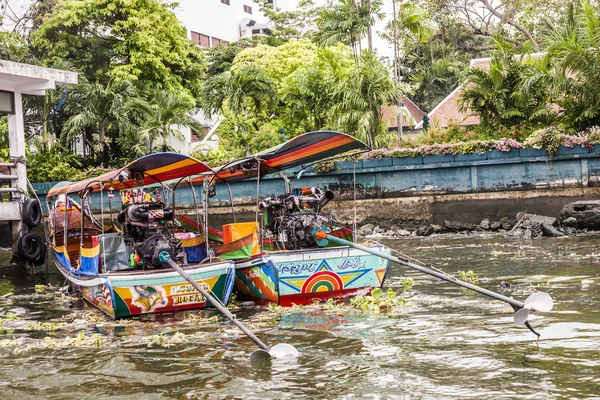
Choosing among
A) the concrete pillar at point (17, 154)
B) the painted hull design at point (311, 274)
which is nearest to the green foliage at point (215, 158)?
the concrete pillar at point (17, 154)

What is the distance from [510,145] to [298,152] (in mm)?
12104

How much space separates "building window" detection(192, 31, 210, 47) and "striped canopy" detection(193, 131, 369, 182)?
37774 mm

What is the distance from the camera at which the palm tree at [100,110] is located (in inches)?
1097

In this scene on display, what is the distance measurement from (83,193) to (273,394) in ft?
22.2

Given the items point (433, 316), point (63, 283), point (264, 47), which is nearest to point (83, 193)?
point (63, 283)

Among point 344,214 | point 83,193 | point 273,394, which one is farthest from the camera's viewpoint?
point 344,214

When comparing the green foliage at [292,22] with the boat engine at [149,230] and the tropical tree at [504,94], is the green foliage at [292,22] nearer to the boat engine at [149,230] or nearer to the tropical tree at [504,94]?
the tropical tree at [504,94]

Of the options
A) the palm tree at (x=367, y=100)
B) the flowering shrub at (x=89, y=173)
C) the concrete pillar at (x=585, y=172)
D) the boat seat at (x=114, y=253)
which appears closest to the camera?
the boat seat at (x=114, y=253)

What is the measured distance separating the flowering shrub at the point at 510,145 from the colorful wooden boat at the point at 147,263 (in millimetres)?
A: 11682

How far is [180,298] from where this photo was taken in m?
10.5

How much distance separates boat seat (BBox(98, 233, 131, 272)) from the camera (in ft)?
36.7

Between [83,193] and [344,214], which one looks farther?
[344,214]

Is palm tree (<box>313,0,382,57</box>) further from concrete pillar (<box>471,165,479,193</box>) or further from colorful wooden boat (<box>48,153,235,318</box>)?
colorful wooden boat (<box>48,153,235,318</box>)

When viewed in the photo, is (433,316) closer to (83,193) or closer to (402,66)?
(83,193)
